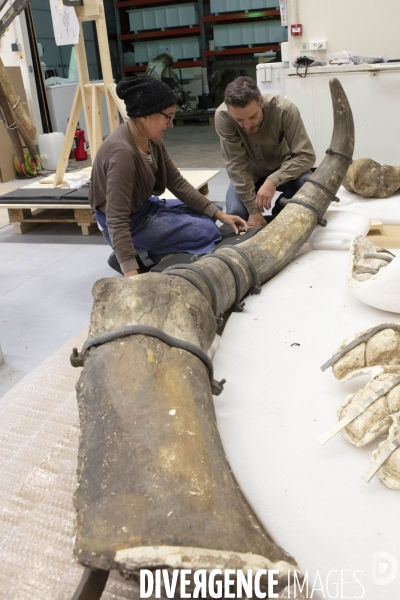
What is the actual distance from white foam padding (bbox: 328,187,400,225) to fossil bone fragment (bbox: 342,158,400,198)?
48 mm

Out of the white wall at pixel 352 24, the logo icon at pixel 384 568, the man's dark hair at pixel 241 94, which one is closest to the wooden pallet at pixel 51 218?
the man's dark hair at pixel 241 94

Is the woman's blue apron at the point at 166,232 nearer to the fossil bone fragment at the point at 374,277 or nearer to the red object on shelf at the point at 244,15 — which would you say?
the fossil bone fragment at the point at 374,277

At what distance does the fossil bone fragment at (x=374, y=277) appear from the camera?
1869mm

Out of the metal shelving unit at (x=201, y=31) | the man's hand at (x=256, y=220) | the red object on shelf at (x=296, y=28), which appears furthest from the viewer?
the metal shelving unit at (x=201, y=31)

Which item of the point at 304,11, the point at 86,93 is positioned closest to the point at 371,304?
the point at 86,93

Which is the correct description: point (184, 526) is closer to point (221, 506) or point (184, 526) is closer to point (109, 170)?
point (221, 506)

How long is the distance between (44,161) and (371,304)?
6.41 metres

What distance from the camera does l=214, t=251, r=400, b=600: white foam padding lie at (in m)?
1.12

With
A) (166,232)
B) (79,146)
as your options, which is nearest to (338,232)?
(166,232)

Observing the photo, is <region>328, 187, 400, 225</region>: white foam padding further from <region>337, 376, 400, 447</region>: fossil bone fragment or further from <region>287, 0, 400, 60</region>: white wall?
<region>287, 0, 400, 60</region>: white wall

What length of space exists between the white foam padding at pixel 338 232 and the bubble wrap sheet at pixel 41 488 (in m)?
1.37

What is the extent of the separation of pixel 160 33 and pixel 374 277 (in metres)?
9.45

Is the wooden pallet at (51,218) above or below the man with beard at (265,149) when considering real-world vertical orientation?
below

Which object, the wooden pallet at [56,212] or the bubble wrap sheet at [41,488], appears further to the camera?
the wooden pallet at [56,212]
